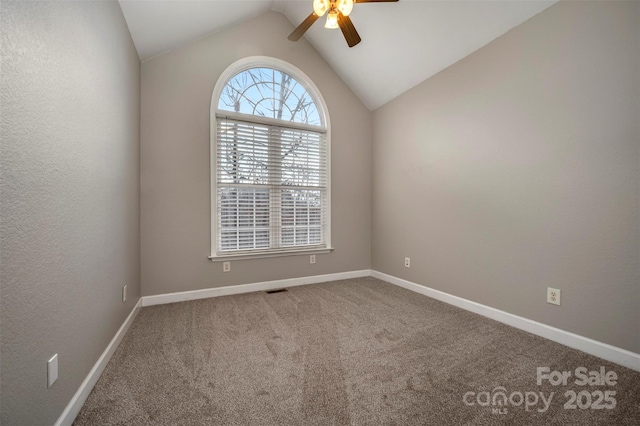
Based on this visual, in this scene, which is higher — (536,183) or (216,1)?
(216,1)

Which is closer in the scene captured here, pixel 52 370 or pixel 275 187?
pixel 52 370

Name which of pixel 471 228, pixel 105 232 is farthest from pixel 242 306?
pixel 471 228

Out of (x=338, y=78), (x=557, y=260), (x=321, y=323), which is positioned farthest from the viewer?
(x=338, y=78)

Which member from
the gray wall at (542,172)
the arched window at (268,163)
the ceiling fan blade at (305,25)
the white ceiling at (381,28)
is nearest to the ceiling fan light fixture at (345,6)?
the ceiling fan blade at (305,25)

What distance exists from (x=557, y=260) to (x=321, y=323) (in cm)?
189

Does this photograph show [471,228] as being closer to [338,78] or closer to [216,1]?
[338,78]

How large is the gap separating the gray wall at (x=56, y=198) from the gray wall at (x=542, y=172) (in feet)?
9.61

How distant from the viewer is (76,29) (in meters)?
1.27

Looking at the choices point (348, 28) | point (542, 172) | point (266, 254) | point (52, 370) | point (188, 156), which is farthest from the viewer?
point (266, 254)

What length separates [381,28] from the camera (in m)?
2.71

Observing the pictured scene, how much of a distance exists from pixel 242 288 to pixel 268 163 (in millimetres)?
1553

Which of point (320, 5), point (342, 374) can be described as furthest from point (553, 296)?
point (320, 5)

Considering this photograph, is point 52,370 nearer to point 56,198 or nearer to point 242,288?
point 56,198

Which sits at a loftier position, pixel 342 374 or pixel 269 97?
pixel 269 97
